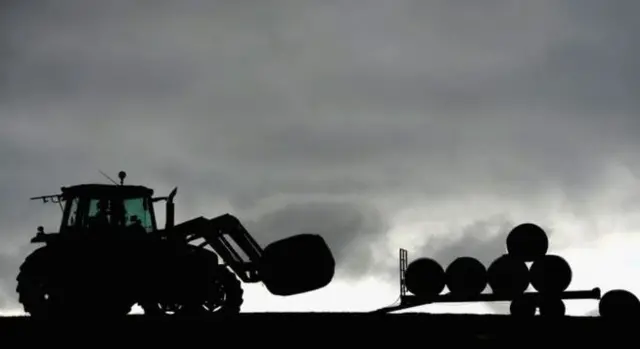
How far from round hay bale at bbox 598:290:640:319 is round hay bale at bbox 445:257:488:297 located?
3.93 m

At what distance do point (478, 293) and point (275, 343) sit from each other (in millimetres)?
15165

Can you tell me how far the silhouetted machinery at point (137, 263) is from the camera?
925 inches

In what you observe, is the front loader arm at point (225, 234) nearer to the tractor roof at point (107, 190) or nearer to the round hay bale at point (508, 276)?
the tractor roof at point (107, 190)

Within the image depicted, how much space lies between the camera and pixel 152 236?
24.3 metres

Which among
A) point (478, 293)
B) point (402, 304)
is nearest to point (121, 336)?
point (402, 304)

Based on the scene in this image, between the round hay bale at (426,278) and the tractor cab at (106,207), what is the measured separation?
963 cm

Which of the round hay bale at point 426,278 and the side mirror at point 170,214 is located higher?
the side mirror at point 170,214

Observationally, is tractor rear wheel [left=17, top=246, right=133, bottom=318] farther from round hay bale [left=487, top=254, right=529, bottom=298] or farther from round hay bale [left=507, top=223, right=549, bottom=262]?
round hay bale [left=507, top=223, right=549, bottom=262]

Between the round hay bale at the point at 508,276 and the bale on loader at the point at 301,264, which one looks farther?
the round hay bale at the point at 508,276

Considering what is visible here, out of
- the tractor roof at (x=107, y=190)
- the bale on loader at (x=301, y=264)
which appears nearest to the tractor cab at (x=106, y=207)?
the tractor roof at (x=107, y=190)

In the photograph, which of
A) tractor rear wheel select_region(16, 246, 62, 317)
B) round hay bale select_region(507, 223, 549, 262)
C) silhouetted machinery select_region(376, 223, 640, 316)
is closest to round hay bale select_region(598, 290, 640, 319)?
silhouetted machinery select_region(376, 223, 640, 316)

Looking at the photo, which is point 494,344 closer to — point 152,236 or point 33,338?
point 33,338

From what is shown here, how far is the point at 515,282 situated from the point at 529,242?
1.52 meters

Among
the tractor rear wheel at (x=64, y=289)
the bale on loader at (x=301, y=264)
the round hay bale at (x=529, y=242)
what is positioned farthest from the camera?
the round hay bale at (x=529, y=242)
